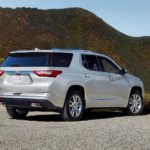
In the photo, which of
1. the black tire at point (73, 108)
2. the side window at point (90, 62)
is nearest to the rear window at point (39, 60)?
the side window at point (90, 62)

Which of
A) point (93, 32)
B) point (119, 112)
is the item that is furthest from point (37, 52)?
point (93, 32)

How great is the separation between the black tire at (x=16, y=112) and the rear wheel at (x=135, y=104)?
2.81m

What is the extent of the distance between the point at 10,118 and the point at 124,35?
10783cm

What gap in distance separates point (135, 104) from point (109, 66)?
141 centimetres

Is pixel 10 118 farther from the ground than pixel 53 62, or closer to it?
closer to it

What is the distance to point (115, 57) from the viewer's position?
344 feet

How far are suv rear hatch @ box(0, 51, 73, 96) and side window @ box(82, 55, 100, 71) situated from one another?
18.7 inches

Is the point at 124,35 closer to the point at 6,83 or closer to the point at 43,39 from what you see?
the point at 43,39

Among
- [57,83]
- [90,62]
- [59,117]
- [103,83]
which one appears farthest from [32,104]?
[103,83]

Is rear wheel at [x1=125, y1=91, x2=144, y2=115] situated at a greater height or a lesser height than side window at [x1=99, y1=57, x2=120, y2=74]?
lesser

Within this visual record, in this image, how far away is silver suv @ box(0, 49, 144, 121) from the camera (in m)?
13.0

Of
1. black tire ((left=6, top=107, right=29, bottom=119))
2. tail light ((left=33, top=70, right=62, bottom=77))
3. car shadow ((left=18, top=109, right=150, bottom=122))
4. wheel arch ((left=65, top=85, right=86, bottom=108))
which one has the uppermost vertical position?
tail light ((left=33, top=70, right=62, bottom=77))

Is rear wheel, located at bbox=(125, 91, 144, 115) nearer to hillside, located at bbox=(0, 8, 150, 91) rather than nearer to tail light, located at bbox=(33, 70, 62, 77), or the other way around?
tail light, located at bbox=(33, 70, 62, 77)

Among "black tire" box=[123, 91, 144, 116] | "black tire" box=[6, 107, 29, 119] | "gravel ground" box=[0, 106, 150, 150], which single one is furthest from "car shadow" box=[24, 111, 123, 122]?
"gravel ground" box=[0, 106, 150, 150]
